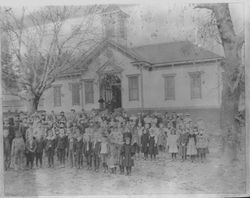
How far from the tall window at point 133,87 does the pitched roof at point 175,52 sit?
22 centimetres

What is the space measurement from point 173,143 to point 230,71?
2.49 feet

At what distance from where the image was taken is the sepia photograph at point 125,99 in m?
2.89

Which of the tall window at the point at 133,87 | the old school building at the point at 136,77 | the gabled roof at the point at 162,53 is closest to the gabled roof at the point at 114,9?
the old school building at the point at 136,77

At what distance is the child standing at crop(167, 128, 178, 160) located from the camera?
9.62ft

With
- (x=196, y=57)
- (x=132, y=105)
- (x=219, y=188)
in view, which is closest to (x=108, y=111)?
(x=132, y=105)

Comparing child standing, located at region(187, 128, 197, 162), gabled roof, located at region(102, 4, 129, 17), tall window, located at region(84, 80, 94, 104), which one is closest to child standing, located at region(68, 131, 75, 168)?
tall window, located at region(84, 80, 94, 104)

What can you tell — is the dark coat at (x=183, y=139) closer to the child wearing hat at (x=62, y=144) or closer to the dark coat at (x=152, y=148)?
the dark coat at (x=152, y=148)

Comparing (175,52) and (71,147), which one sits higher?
(175,52)

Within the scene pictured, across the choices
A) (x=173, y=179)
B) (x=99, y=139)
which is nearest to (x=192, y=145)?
(x=173, y=179)

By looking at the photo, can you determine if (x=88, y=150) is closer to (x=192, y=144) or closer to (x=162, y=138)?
(x=162, y=138)

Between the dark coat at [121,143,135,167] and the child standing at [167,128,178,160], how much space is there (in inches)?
12.3

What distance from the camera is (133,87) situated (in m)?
2.93

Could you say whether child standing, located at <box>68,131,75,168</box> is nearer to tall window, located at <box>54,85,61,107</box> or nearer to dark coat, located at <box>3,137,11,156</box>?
tall window, located at <box>54,85,61,107</box>

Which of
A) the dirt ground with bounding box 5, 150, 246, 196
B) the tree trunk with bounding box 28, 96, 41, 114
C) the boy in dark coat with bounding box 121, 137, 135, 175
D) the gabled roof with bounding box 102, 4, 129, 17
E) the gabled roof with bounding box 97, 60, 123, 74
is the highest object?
the gabled roof with bounding box 102, 4, 129, 17
